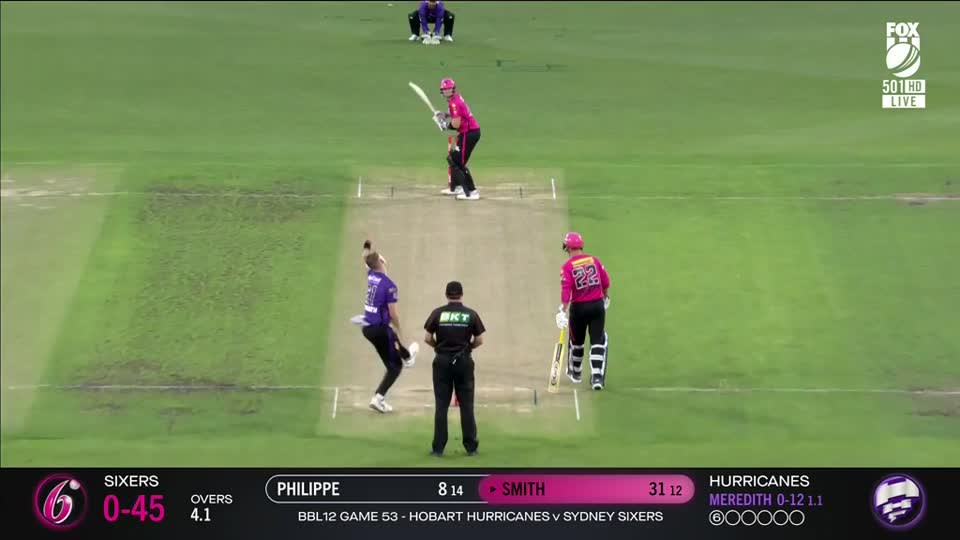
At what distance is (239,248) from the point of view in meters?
28.0

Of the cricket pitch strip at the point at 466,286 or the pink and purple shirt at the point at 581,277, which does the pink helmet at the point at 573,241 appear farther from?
the cricket pitch strip at the point at 466,286

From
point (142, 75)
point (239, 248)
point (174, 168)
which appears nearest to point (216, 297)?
point (239, 248)

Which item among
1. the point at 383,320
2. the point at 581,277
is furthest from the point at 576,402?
the point at 383,320

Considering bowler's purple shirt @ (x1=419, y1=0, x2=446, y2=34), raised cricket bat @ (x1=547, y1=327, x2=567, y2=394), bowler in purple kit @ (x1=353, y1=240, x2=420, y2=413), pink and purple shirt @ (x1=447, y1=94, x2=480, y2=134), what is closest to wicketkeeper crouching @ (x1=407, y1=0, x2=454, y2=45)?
bowler's purple shirt @ (x1=419, y1=0, x2=446, y2=34)

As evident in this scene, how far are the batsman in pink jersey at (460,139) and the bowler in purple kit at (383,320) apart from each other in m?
6.81

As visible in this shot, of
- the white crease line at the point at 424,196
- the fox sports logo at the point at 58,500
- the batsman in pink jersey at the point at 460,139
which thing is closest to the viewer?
the fox sports logo at the point at 58,500

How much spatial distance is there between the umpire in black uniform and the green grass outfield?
87 cm

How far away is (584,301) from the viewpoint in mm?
22938

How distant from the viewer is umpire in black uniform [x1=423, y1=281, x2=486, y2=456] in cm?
2075

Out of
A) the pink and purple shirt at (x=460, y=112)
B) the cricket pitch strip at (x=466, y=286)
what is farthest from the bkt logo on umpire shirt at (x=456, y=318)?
the pink and purple shirt at (x=460, y=112)

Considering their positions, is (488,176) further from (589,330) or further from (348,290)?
(589,330)

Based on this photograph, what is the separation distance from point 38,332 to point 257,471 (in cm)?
811

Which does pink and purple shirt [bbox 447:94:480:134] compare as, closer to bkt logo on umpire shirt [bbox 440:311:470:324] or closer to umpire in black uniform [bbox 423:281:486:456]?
umpire in black uniform [bbox 423:281:486:456]

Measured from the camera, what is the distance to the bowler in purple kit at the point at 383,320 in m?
21.9
